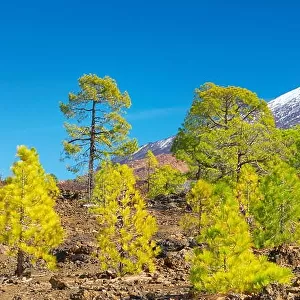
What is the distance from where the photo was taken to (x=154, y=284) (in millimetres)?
13453

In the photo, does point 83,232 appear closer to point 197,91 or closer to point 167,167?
point 197,91

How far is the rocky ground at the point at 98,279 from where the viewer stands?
11.1m

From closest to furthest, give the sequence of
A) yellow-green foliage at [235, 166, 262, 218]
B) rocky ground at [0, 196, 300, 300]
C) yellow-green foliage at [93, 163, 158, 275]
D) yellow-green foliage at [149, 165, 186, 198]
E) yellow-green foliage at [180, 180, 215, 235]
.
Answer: rocky ground at [0, 196, 300, 300] < yellow-green foliage at [93, 163, 158, 275] < yellow-green foliage at [180, 180, 215, 235] < yellow-green foliage at [235, 166, 262, 218] < yellow-green foliage at [149, 165, 186, 198]

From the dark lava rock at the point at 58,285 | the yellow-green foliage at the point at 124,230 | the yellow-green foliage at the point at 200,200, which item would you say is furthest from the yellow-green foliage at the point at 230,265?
the yellow-green foliage at the point at 200,200

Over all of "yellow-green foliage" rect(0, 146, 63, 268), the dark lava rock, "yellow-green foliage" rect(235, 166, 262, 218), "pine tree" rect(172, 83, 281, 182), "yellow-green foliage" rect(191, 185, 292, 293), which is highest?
"pine tree" rect(172, 83, 281, 182)

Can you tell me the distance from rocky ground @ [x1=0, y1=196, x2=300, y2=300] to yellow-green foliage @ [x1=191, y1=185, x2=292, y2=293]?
0.34 metres

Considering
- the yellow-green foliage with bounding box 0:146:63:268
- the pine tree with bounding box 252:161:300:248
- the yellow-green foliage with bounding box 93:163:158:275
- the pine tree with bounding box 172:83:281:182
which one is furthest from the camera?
the pine tree with bounding box 172:83:281:182

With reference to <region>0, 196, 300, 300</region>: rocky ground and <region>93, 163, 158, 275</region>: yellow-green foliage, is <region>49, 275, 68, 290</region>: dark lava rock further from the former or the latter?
<region>93, 163, 158, 275</region>: yellow-green foliage

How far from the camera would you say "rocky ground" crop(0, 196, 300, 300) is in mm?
11109

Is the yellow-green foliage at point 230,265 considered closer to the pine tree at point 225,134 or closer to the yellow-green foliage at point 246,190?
the yellow-green foliage at point 246,190

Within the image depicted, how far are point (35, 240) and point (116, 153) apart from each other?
16.4 m

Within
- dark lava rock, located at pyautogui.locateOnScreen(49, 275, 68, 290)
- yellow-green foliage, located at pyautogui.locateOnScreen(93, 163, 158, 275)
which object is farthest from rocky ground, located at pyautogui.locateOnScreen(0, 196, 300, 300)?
yellow-green foliage, located at pyautogui.locateOnScreen(93, 163, 158, 275)

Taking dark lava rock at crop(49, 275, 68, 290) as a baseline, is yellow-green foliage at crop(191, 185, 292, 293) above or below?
above

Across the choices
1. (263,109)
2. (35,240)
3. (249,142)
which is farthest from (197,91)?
(35,240)
